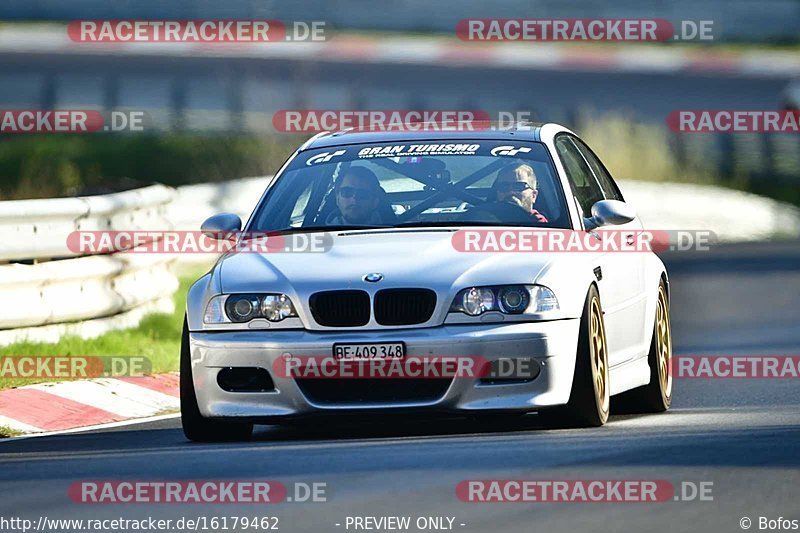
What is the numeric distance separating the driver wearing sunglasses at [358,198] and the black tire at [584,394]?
1.29 metres

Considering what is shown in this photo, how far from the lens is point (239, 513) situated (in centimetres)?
753

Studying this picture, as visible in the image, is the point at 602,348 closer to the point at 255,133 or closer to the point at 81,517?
the point at 81,517

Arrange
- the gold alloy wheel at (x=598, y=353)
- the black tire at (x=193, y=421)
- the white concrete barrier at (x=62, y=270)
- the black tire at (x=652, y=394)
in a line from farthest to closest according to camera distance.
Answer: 1. the white concrete barrier at (x=62, y=270)
2. the black tire at (x=652, y=394)
3. the black tire at (x=193, y=421)
4. the gold alloy wheel at (x=598, y=353)

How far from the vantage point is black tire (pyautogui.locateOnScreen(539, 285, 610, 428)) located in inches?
381

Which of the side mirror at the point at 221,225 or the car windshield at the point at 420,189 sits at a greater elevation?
the car windshield at the point at 420,189

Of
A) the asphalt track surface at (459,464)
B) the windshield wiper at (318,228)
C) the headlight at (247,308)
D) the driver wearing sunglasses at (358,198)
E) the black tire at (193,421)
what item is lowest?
the asphalt track surface at (459,464)

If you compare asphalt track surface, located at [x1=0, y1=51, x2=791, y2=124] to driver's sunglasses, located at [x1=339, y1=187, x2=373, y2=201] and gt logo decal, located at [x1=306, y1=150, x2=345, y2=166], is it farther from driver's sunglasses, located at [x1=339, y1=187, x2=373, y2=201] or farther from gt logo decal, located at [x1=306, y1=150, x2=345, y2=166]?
driver's sunglasses, located at [x1=339, y1=187, x2=373, y2=201]

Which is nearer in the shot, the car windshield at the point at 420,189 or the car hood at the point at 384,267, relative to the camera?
the car hood at the point at 384,267

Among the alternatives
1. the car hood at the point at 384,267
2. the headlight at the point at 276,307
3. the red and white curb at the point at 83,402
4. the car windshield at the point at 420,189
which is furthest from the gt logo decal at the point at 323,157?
the red and white curb at the point at 83,402

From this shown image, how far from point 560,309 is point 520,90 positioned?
105 feet

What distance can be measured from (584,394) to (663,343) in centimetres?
216

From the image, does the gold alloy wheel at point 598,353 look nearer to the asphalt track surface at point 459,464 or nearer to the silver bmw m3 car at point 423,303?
the silver bmw m3 car at point 423,303

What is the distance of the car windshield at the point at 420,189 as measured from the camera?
10.6 meters

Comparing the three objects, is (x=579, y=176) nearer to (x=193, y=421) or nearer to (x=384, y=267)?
(x=384, y=267)
